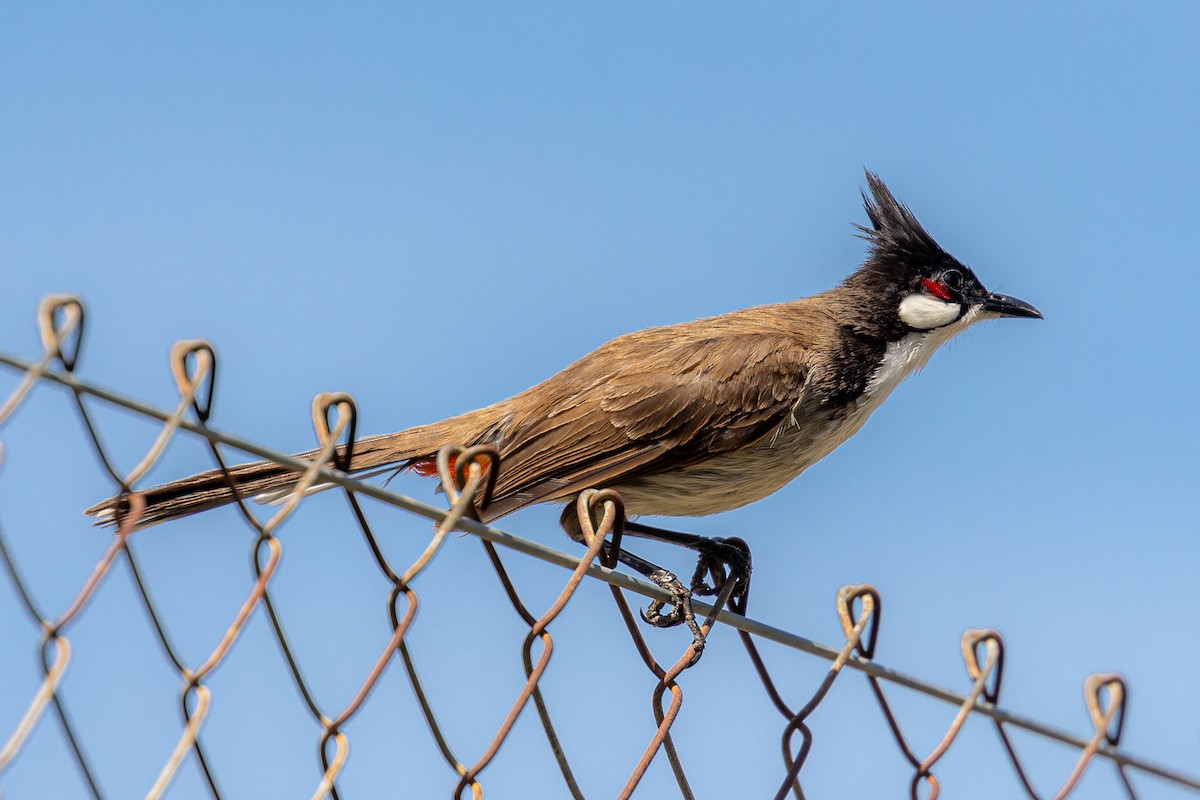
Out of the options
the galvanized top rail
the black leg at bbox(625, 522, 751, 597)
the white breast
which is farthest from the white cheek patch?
the galvanized top rail

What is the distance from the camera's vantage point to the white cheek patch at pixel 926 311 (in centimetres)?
531

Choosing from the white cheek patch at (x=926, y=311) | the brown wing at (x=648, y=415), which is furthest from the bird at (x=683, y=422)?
the white cheek patch at (x=926, y=311)

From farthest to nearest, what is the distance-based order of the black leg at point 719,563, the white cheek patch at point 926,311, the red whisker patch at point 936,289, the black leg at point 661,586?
1. the red whisker patch at point 936,289
2. the white cheek patch at point 926,311
3. the black leg at point 719,563
4. the black leg at point 661,586

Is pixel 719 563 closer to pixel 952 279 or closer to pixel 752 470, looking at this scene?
pixel 752 470

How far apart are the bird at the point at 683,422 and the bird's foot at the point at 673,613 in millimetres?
207

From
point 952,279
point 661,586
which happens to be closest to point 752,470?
point 661,586

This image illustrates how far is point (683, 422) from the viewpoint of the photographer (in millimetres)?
4480

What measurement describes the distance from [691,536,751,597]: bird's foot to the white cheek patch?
5.00ft

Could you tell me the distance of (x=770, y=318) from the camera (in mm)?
5012

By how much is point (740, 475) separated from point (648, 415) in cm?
40

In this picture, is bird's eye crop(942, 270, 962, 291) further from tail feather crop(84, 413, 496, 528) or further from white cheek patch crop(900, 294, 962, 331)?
tail feather crop(84, 413, 496, 528)

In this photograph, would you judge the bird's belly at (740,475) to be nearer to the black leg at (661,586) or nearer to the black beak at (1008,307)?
the black leg at (661,586)

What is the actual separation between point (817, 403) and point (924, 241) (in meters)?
1.30

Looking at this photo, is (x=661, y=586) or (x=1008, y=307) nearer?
(x=661, y=586)
